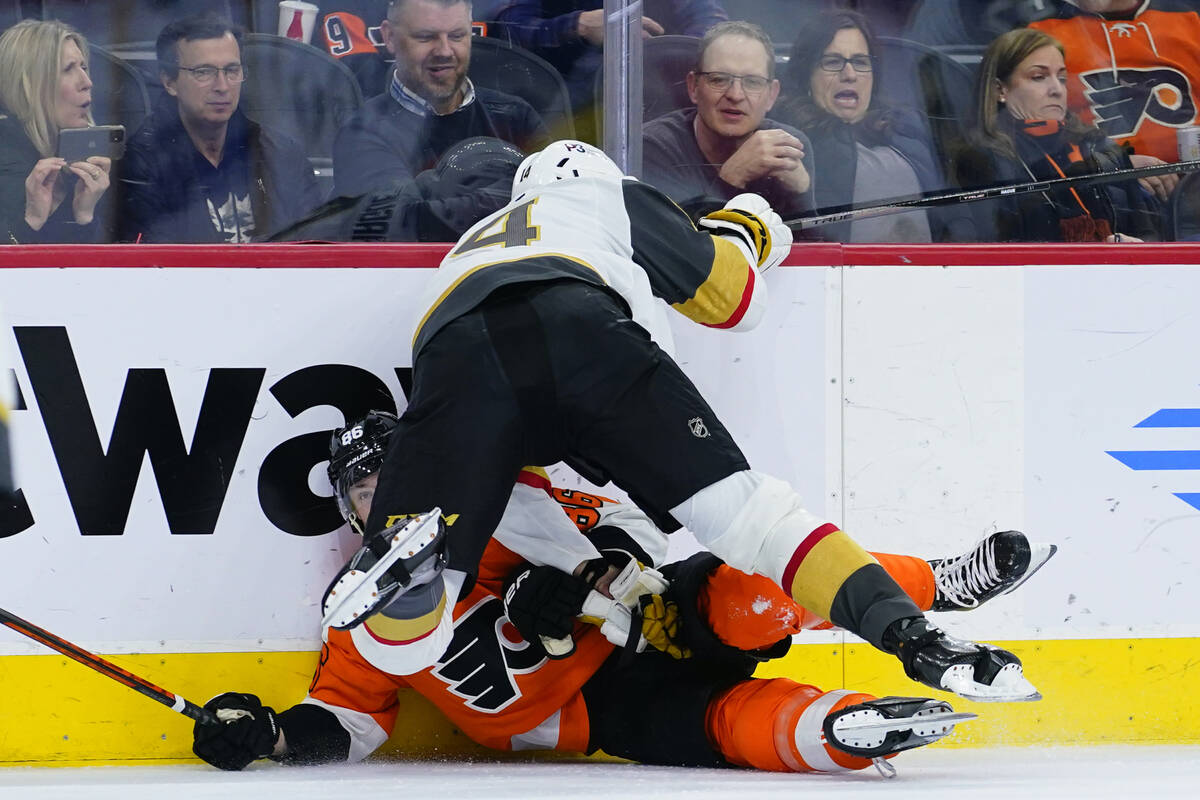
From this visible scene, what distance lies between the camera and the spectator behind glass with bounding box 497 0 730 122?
2.44 m

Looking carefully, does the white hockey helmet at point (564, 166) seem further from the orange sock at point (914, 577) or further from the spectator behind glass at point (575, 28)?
the orange sock at point (914, 577)

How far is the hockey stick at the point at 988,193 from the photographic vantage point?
249 cm

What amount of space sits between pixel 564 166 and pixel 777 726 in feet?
→ 3.13

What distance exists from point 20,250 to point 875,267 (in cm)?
155

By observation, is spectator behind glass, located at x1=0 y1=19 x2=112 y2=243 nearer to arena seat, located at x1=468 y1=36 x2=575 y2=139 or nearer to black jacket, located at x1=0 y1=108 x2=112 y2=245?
black jacket, located at x1=0 y1=108 x2=112 y2=245

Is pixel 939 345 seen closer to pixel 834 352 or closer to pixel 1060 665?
pixel 834 352

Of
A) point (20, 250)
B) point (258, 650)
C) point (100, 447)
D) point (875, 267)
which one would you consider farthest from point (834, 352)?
point (20, 250)

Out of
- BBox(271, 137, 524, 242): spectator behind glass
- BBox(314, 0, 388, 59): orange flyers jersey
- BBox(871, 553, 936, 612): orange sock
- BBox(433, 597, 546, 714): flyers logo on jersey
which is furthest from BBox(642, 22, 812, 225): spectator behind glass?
BBox(433, 597, 546, 714): flyers logo on jersey

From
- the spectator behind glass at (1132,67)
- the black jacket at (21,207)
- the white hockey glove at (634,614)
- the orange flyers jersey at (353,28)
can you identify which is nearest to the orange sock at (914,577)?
the white hockey glove at (634,614)

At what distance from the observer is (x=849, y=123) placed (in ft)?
8.40

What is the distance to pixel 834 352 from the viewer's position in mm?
2283

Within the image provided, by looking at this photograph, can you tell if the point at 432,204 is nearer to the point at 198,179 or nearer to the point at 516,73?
the point at 516,73

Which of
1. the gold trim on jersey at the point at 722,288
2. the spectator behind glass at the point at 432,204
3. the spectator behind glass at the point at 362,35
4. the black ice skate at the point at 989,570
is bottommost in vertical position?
the black ice skate at the point at 989,570

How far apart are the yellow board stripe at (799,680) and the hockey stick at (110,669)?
21cm
